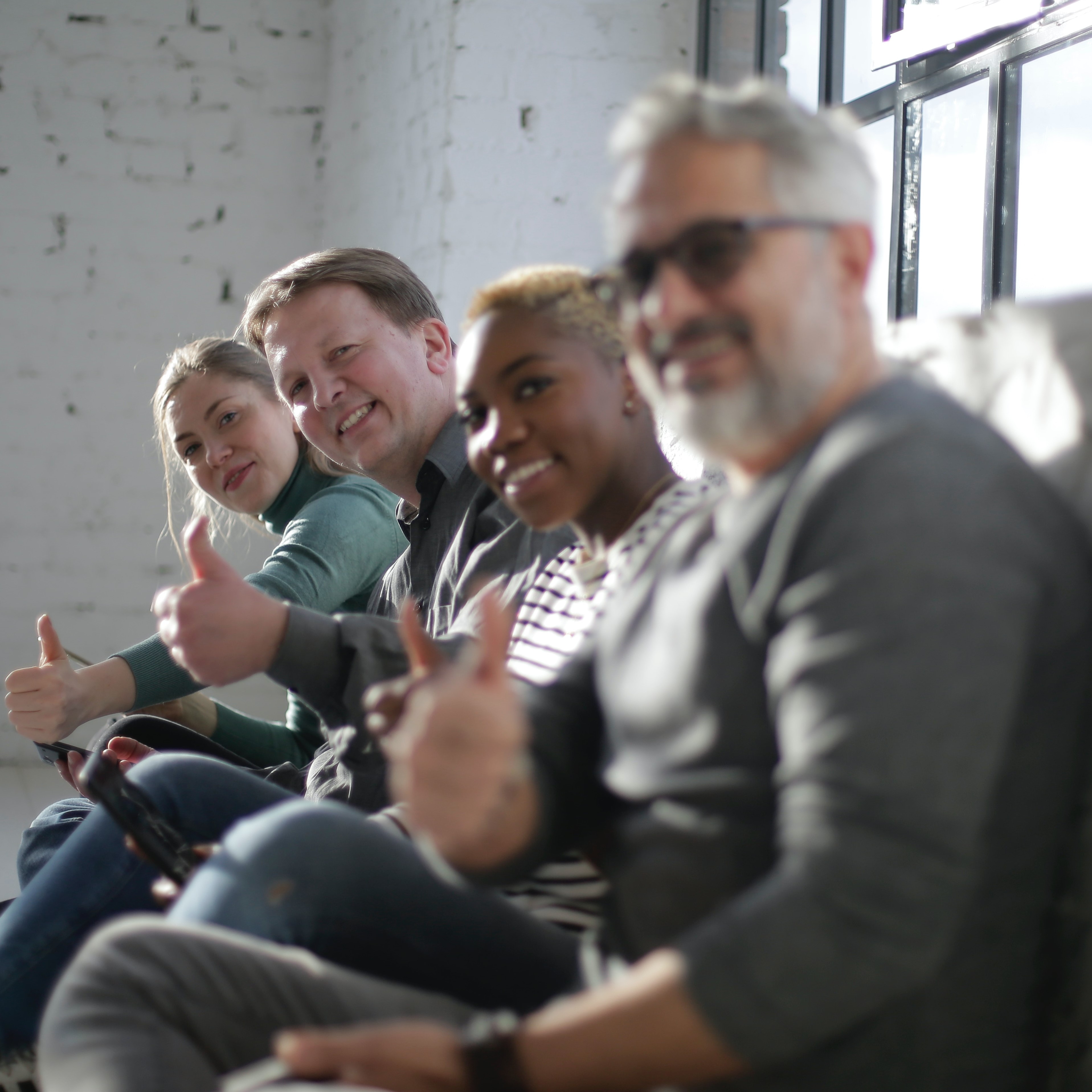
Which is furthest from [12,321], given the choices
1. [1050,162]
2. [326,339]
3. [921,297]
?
[1050,162]

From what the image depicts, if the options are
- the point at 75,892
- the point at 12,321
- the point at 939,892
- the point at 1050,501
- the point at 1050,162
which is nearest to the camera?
the point at 939,892

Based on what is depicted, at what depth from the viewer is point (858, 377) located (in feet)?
2.31

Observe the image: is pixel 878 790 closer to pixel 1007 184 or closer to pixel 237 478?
pixel 237 478

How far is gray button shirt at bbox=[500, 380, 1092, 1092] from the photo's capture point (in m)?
0.56

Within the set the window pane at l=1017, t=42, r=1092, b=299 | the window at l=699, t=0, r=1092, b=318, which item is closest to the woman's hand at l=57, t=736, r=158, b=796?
the window at l=699, t=0, r=1092, b=318

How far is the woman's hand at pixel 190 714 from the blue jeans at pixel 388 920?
3.87 ft

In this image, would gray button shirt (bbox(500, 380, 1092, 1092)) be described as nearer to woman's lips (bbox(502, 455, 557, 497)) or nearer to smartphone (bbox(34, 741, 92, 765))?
woman's lips (bbox(502, 455, 557, 497))

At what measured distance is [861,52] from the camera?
2.79 meters

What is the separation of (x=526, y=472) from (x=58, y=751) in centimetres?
114

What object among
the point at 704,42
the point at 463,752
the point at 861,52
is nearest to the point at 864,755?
the point at 463,752

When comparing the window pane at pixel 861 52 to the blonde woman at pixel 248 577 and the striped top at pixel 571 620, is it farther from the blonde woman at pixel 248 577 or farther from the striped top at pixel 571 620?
the striped top at pixel 571 620

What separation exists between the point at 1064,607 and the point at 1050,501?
0.07m

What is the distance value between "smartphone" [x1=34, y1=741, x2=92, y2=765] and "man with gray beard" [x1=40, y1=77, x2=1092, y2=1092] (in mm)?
1127

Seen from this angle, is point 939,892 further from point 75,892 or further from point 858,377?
point 75,892
